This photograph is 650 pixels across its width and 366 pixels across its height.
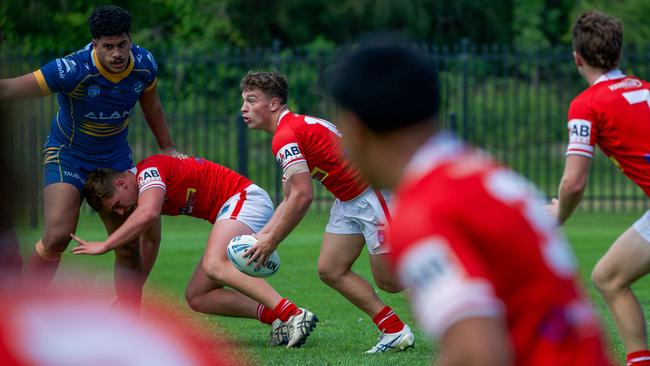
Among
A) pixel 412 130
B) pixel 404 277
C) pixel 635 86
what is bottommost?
pixel 635 86

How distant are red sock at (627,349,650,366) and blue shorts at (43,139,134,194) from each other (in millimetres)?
3713

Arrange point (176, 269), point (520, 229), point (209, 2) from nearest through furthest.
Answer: point (520, 229) → point (176, 269) → point (209, 2)

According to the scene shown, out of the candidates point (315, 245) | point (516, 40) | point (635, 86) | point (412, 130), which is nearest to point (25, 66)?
point (315, 245)

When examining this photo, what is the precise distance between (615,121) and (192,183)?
3025mm

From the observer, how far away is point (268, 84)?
24.0ft

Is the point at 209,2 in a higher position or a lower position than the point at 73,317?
lower

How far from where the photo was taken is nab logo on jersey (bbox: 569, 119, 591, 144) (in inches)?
228

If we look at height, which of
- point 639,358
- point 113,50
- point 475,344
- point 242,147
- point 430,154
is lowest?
point 242,147

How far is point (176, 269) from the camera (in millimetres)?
12594

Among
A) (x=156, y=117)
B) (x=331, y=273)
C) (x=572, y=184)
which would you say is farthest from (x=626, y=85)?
(x=156, y=117)

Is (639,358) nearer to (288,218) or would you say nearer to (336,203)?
(288,218)

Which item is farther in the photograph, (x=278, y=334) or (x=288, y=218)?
(x=278, y=334)

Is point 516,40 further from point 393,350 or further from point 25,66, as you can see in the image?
point 393,350

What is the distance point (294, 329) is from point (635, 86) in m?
2.71
